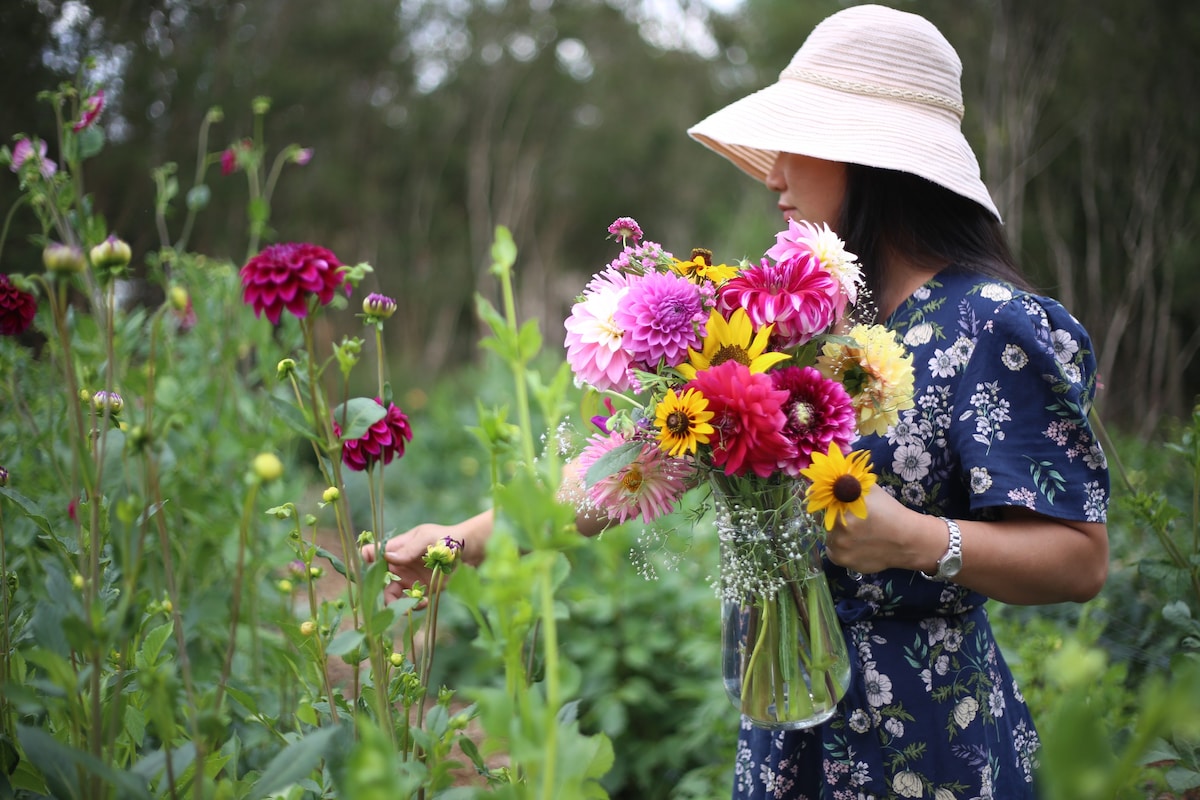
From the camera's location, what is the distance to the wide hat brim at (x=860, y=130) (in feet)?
3.66

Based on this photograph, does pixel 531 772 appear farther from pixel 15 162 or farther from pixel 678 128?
pixel 678 128

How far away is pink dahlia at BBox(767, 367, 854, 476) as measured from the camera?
844mm

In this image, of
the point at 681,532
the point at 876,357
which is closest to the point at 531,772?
the point at 876,357

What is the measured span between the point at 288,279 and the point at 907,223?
2.76 ft

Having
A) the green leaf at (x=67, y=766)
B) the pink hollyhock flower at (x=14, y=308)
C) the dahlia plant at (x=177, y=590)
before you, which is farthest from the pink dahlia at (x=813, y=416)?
the pink hollyhock flower at (x=14, y=308)

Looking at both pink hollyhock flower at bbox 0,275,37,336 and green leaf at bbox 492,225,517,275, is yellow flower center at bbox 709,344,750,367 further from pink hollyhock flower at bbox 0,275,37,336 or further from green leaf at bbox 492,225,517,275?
pink hollyhock flower at bbox 0,275,37,336

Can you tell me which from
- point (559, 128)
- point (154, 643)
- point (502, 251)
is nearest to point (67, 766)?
point (154, 643)

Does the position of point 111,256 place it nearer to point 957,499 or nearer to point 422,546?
point 422,546

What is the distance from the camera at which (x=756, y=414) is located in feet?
2.66

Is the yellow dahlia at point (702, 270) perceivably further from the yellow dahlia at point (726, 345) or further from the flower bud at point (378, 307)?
the flower bud at point (378, 307)

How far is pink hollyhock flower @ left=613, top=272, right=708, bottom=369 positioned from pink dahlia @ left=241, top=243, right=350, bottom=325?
0.29 meters

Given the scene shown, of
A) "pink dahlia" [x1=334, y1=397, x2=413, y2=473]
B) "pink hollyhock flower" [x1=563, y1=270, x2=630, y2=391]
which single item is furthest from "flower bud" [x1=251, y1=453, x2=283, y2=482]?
"pink hollyhock flower" [x1=563, y1=270, x2=630, y2=391]

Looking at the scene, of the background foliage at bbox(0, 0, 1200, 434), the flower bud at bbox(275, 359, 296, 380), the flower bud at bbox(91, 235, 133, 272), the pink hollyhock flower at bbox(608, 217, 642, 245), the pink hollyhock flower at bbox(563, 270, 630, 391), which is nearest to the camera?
the flower bud at bbox(91, 235, 133, 272)

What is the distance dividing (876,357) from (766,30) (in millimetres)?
10839
